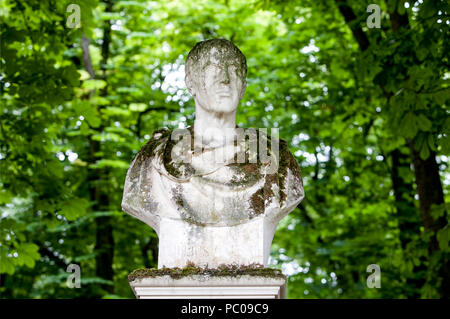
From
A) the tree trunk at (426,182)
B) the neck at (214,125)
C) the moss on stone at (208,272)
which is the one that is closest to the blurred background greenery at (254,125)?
the tree trunk at (426,182)

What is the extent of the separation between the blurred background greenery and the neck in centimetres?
392

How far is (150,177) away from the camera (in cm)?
574

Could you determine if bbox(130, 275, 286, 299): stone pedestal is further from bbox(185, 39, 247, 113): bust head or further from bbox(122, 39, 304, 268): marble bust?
bbox(185, 39, 247, 113): bust head

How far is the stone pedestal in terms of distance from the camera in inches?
202

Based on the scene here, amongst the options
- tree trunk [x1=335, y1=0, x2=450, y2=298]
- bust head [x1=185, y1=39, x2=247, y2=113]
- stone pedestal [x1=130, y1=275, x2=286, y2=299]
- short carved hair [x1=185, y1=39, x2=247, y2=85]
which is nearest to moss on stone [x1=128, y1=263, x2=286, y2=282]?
stone pedestal [x1=130, y1=275, x2=286, y2=299]

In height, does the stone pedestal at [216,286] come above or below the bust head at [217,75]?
below

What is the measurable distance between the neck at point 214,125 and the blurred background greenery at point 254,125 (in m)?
3.92

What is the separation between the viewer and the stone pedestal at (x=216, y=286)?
5.12m

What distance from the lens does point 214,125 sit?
5898 mm

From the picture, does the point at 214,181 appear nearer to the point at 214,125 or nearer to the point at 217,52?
the point at 214,125

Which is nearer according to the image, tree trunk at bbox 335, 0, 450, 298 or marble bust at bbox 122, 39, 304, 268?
marble bust at bbox 122, 39, 304, 268

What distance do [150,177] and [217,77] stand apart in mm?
877

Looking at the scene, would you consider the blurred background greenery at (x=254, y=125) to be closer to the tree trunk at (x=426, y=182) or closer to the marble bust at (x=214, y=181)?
the tree trunk at (x=426, y=182)
